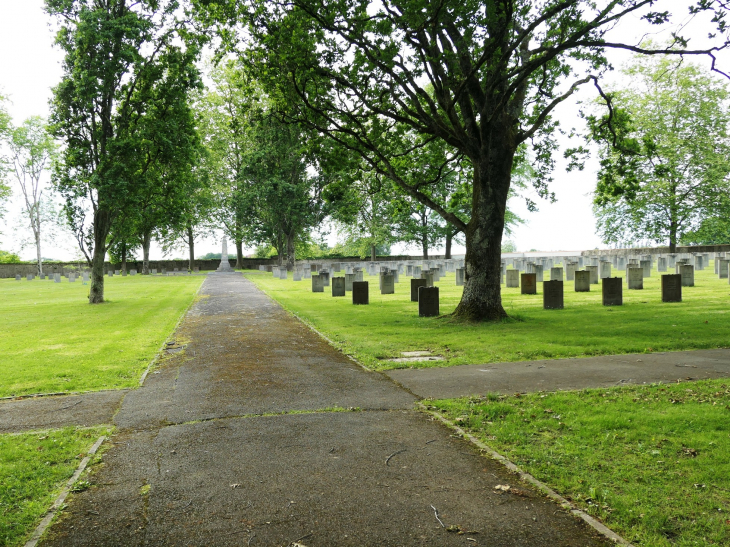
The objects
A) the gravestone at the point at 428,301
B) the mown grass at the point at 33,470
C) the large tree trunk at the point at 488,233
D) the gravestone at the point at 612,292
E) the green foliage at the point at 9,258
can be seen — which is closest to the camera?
the mown grass at the point at 33,470

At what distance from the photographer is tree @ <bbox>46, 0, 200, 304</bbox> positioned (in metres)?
18.8

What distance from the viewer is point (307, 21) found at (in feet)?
43.8

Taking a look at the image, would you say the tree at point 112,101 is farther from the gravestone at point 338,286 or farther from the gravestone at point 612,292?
the gravestone at point 612,292

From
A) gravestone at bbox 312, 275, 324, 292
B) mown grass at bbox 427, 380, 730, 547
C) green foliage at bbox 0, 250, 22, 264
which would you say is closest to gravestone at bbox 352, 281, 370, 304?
gravestone at bbox 312, 275, 324, 292

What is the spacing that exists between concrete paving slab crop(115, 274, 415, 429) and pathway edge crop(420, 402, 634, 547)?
112cm

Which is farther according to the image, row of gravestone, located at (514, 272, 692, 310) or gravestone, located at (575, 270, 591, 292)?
gravestone, located at (575, 270, 591, 292)

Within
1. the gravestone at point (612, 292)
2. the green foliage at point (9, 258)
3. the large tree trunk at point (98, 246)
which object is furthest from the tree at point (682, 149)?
the green foliage at point (9, 258)

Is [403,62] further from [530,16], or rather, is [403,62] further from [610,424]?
[610,424]

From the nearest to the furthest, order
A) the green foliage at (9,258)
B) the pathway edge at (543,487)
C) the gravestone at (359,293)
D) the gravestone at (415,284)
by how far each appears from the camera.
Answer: the pathway edge at (543,487), the gravestone at (415,284), the gravestone at (359,293), the green foliage at (9,258)

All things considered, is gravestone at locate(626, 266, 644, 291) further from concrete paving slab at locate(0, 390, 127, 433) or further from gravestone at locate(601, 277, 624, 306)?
concrete paving slab at locate(0, 390, 127, 433)

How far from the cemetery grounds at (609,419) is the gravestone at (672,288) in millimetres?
3073

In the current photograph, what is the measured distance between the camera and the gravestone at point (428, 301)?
14.2m

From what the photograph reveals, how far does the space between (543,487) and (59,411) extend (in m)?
5.44

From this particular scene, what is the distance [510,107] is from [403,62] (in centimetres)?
299
